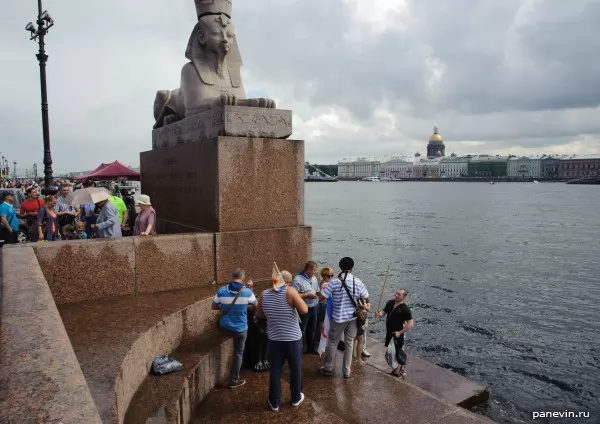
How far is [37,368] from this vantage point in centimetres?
176

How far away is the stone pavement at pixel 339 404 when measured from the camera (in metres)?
3.67

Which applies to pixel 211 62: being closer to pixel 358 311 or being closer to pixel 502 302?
pixel 358 311

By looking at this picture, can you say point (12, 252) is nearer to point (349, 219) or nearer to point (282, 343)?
point (282, 343)

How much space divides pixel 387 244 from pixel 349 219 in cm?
1271

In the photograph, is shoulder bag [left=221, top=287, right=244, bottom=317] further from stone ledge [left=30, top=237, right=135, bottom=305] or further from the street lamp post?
the street lamp post

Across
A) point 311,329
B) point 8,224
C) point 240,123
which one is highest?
point 240,123

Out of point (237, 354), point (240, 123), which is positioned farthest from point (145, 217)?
point (237, 354)

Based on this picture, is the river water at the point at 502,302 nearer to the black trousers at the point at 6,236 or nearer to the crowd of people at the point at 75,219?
the crowd of people at the point at 75,219

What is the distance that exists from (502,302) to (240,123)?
380 inches

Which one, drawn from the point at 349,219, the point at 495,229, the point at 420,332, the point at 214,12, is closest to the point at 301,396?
the point at 214,12

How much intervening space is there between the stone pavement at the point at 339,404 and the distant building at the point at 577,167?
16274 centimetres

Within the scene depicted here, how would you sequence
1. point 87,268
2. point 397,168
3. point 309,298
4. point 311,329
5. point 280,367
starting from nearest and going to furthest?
point 280,367 < point 87,268 < point 309,298 < point 311,329 < point 397,168

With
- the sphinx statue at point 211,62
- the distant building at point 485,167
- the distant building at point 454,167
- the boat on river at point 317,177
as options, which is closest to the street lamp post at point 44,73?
the sphinx statue at point 211,62

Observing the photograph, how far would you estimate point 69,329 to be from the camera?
3.74 meters
